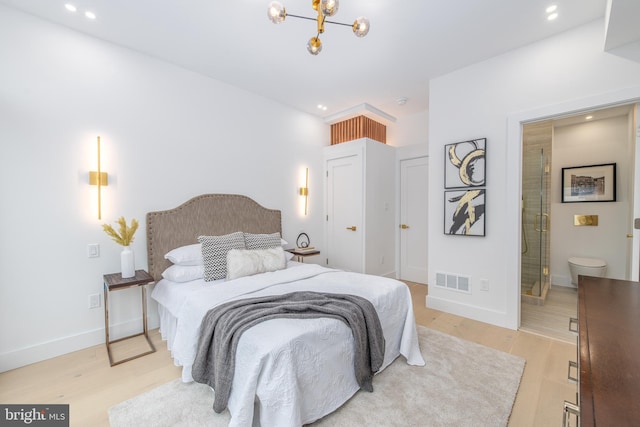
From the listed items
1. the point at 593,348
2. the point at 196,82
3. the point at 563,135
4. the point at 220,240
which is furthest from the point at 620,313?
the point at 563,135

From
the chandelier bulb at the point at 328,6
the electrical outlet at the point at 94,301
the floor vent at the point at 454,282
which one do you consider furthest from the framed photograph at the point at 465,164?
the electrical outlet at the point at 94,301

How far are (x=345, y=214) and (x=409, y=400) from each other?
2.91 metres

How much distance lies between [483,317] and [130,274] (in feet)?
11.9

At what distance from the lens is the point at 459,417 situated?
1625 mm

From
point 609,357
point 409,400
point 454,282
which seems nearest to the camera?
point 609,357

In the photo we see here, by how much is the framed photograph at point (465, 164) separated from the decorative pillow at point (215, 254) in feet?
8.54

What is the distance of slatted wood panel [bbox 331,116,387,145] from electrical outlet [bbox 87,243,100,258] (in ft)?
11.7

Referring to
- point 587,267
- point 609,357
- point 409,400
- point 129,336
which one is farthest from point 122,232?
point 587,267

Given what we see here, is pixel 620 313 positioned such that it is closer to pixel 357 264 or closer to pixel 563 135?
pixel 357 264

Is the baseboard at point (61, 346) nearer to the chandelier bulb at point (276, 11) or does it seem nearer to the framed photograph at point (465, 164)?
the chandelier bulb at point (276, 11)

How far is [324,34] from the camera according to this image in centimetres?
250

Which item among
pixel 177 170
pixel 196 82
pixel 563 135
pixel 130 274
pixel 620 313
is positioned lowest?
pixel 130 274

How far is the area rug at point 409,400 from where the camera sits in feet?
5.26

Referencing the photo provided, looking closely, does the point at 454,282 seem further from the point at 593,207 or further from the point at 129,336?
the point at 129,336
